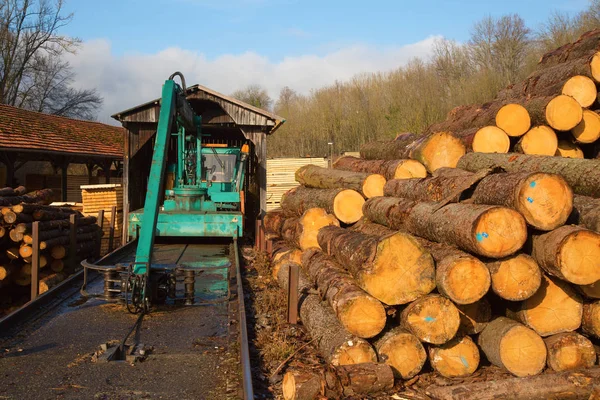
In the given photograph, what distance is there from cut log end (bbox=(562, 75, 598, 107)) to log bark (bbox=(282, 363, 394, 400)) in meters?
6.96

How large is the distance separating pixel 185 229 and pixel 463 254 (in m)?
8.90

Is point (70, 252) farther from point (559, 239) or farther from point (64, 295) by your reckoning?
point (559, 239)

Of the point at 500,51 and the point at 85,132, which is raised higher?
the point at 500,51

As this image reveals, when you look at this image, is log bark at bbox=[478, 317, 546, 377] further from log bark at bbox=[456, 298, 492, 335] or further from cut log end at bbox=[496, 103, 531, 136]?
cut log end at bbox=[496, 103, 531, 136]

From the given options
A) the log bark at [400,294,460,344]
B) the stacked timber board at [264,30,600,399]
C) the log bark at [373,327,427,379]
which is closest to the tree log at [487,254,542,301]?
the stacked timber board at [264,30,600,399]

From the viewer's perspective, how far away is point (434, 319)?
534 centimetres

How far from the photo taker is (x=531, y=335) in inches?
210

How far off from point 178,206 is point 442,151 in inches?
285

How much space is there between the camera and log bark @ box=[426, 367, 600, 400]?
4914mm

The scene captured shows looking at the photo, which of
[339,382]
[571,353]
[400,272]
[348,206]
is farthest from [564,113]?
[339,382]

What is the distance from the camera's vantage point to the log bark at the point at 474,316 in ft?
18.8

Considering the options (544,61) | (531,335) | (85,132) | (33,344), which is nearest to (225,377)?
(33,344)

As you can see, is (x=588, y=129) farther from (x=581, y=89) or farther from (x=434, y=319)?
(x=434, y=319)

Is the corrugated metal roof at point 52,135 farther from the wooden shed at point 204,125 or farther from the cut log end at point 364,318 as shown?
the cut log end at point 364,318
